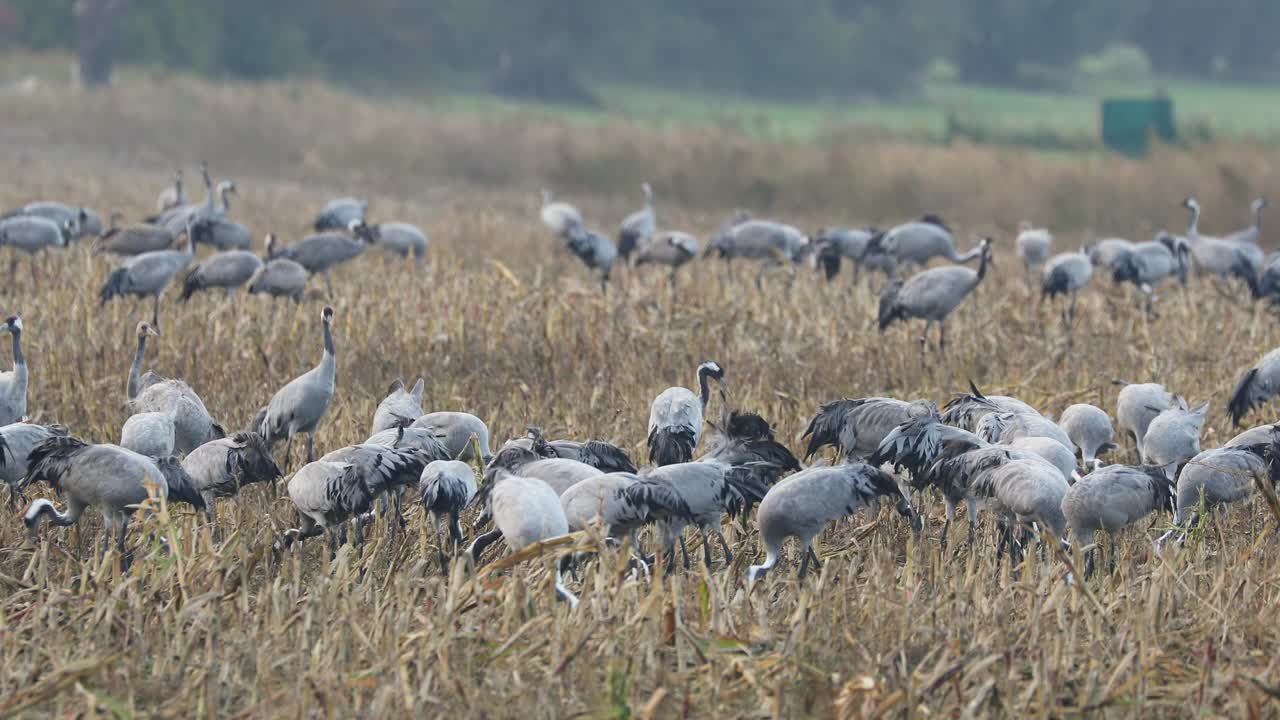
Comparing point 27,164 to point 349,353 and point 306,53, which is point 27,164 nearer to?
point 349,353

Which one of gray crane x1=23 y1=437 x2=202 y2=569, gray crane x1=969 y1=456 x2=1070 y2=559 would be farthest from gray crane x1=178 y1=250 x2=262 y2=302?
gray crane x1=969 y1=456 x2=1070 y2=559

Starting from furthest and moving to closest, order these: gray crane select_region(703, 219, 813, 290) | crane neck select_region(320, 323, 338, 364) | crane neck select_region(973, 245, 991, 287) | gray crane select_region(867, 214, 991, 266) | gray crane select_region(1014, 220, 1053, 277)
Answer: gray crane select_region(1014, 220, 1053, 277) < gray crane select_region(703, 219, 813, 290) < gray crane select_region(867, 214, 991, 266) < crane neck select_region(973, 245, 991, 287) < crane neck select_region(320, 323, 338, 364)

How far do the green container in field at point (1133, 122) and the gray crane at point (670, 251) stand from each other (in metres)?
16.0

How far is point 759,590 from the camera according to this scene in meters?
5.08

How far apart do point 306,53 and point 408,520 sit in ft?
147

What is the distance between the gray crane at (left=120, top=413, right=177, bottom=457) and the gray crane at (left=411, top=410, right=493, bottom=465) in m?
0.94

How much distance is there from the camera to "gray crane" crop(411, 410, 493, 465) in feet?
21.3

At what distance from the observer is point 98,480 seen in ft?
17.8

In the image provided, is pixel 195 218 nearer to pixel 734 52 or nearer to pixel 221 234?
pixel 221 234

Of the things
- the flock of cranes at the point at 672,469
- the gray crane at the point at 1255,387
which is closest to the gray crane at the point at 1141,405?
the flock of cranes at the point at 672,469

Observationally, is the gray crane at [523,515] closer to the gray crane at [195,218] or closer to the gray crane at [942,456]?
the gray crane at [942,456]

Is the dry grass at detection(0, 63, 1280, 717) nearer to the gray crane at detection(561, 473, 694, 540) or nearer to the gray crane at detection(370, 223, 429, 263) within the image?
the gray crane at detection(561, 473, 694, 540)

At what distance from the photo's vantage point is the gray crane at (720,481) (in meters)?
5.43

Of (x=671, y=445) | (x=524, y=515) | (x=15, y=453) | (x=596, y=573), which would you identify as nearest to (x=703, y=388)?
(x=671, y=445)
